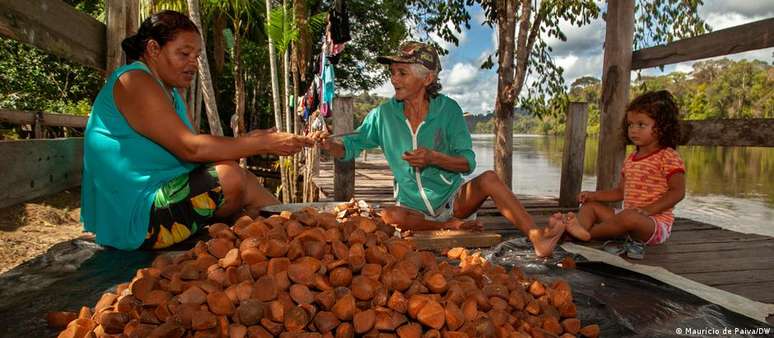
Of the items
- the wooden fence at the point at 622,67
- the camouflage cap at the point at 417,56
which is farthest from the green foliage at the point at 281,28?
the camouflage cap at the point at 417,56

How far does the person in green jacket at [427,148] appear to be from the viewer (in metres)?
2.65

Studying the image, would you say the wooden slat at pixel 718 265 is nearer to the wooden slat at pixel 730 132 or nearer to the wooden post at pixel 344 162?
the wooden slat at pixel 730 132

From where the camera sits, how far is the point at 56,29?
189cm

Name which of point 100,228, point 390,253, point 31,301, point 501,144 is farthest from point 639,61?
point 31,301

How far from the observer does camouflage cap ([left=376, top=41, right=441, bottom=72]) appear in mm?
2678

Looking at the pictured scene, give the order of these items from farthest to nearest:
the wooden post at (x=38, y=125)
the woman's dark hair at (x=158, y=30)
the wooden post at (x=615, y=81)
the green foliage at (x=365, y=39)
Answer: the green foliage at (x=365, y=39) < the wooden post at (x=38, y=125) < the wooden post at (x=615, y=81) < the woman's dark hair at (x=158, y=30)

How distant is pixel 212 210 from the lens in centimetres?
231

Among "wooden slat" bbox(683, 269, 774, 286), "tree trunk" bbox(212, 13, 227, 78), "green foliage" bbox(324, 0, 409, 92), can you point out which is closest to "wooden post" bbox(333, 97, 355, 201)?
"wooden slat" bbox(683, 269, 774, 286)

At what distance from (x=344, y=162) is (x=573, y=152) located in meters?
2.11

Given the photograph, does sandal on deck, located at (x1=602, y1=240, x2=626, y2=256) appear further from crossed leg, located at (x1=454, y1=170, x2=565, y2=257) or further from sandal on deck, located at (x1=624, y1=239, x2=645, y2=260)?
crossed leg, located at (x1=454, y1=170, x2=565, y2=257)

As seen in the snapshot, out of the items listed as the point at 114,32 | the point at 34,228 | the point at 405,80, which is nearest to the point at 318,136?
the point at 405,80

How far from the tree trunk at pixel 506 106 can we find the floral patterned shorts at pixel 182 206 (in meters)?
3.24

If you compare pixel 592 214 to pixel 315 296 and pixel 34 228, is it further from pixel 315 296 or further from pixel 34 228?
pixel 34 228

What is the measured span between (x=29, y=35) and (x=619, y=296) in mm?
2296
